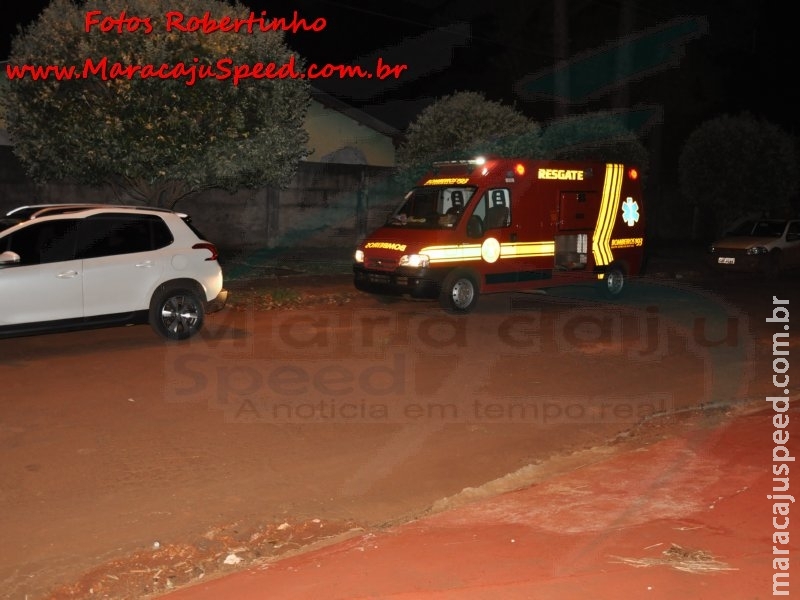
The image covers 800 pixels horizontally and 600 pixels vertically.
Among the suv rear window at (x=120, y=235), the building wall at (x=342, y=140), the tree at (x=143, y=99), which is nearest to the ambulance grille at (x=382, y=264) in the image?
the tree at (x=143, y=99)

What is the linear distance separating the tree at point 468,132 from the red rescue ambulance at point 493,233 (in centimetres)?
371

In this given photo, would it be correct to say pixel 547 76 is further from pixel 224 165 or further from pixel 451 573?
pixel 451 573

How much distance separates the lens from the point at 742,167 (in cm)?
2903

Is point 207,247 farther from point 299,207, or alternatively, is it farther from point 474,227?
point 299,207

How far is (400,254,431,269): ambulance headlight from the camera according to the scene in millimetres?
14188

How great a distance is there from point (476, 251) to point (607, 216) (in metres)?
3.65

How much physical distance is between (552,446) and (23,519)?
13.7 feet

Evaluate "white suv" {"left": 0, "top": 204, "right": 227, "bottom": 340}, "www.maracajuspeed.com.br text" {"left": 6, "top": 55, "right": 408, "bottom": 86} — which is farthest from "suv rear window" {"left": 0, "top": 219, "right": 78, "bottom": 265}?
"www.maracajuspeed.com.br text" {"left": 6, "top": 55, "right": 408, "bottom": 86}

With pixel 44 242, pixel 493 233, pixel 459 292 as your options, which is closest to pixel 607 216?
pixel 493 233

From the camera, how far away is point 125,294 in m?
11.2

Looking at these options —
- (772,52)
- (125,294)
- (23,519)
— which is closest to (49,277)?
(125,294)

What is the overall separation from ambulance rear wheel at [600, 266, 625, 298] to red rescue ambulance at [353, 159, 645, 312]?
0.45 feet

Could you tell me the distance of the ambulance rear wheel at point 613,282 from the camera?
17.4 meters

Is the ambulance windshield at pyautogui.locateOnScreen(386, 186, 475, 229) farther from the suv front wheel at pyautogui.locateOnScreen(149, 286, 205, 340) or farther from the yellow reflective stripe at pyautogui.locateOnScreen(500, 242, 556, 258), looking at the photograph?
the suv front wheel at pyautogui.locateOnScreen(149, 286, 205, 340)
